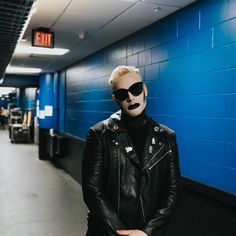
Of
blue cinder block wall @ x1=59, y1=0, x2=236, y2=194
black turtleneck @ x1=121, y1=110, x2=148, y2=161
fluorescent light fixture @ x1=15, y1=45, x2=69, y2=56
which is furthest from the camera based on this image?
fluorescent light fixture @ x1=15, y1=45, x2=69, y2=56

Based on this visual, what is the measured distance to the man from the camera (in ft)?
5.25

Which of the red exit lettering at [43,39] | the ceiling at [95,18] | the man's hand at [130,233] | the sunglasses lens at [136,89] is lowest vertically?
the man's hand at [130,233]

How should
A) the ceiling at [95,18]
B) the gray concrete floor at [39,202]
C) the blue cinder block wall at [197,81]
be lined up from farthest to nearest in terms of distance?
the gray concrete floor at [39,202], the ceiling at [95,18], the blue cinder block wall at [197,81]

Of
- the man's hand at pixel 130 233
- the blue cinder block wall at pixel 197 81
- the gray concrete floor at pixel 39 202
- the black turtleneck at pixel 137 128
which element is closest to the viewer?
the man's hand at pixel 130 233

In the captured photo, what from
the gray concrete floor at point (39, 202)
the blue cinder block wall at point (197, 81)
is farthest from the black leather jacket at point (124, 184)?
the gray concrete floor at point (39, 202)

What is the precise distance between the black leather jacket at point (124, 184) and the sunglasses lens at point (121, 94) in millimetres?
164

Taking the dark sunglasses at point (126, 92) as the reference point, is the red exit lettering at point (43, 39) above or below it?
above

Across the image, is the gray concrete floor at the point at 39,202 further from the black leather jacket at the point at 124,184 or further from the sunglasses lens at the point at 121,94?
the sunglasses lens at the point at 121,94

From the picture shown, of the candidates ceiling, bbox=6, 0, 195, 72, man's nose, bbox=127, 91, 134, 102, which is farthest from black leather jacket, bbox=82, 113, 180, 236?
ceiling, bbox=6, 0, 195, 72

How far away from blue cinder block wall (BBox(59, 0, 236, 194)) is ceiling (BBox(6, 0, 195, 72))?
0.59 ft

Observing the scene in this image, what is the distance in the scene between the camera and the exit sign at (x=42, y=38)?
162 inches

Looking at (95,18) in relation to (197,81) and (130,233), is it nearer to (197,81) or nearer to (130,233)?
(197,81)

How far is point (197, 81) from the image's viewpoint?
3.07 meters

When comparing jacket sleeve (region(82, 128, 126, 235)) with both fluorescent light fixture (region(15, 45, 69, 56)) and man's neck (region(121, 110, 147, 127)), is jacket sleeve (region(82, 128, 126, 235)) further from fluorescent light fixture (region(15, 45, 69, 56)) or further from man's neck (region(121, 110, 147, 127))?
fluorescent light fixture (region(15, 45, 69, 56))
